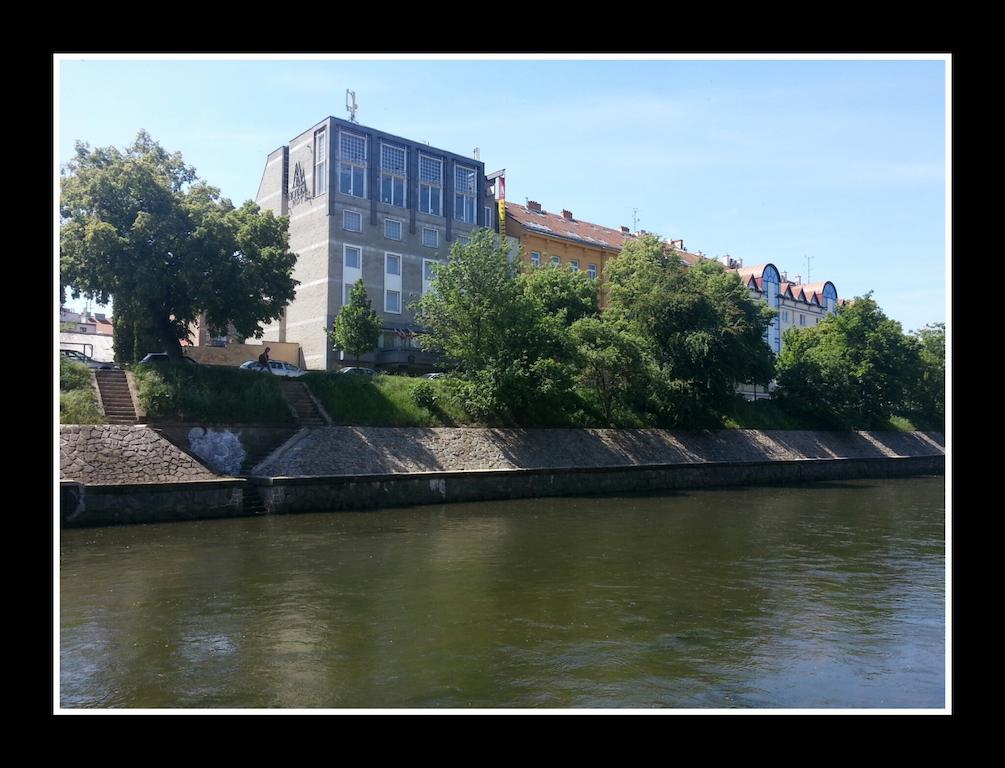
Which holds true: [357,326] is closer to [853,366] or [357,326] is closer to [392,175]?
[392,175]

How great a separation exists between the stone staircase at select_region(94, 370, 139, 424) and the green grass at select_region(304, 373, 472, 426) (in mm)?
7854

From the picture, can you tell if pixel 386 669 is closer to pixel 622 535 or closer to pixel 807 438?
pixel 622 535

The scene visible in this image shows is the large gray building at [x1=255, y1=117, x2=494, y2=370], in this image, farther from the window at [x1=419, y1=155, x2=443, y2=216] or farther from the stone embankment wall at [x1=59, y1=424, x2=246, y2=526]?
the stone embankment wall at [x1=59, y1=424, x2=246, y2=526]

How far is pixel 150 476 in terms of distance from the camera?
76.7 feet

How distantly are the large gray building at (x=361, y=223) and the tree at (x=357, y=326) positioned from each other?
4.16m

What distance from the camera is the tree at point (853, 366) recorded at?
5453cm

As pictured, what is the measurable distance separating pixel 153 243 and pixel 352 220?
20.4 meters

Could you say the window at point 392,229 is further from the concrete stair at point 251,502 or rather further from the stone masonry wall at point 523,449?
the concrete stair at point 251,502

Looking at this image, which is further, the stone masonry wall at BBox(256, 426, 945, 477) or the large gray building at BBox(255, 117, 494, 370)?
the large gray building at BBox(255, 117, 494, 370)

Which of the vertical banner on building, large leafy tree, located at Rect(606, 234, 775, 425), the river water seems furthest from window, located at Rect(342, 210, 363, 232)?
the river water

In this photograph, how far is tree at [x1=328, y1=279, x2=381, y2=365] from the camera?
43.0m

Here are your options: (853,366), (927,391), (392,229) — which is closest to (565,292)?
(392,229)

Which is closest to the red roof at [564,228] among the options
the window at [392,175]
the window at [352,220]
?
the window at [392,175]

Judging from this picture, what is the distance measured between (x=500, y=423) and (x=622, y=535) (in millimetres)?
15501
